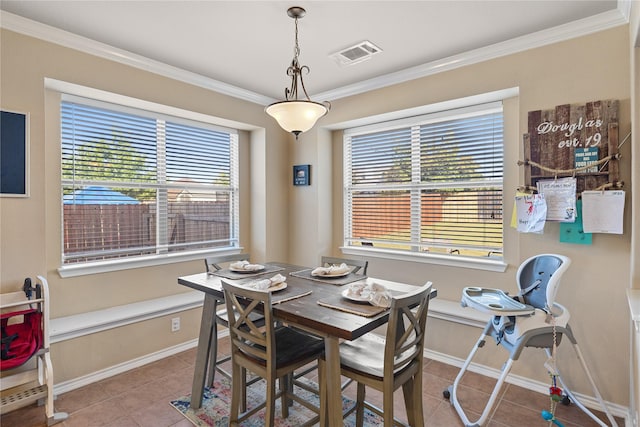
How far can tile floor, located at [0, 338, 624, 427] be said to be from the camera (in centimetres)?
222

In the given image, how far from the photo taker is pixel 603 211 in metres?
2.25

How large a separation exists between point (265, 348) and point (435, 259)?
6.55ft

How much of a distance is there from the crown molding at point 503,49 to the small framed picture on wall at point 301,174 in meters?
0.94

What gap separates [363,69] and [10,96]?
267 centimetres

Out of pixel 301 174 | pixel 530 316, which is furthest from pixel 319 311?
pixel 301 174

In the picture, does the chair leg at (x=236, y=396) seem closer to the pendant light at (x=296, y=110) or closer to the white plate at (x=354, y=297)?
the white plate at (x=354, y=297)

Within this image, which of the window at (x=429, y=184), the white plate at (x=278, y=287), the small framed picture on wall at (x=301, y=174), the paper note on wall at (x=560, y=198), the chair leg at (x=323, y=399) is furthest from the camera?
the small framed picture on wall at (x=301, y=174)

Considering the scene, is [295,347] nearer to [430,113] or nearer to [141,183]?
[141,183]

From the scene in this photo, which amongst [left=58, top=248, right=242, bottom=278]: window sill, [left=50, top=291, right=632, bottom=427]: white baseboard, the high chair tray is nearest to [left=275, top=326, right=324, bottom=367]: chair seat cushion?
the high chair tray

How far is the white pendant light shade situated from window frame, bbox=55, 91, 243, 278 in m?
1.57

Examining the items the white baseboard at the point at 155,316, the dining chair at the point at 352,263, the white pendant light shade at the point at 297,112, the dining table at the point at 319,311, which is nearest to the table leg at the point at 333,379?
the dining table at the point at 319,311

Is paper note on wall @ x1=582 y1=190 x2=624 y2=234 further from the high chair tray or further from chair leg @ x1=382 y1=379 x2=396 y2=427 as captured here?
chair leg @ x1=382 y1=379 x2=396 y2=427

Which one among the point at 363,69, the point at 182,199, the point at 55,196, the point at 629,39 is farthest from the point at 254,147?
the point at 629,39

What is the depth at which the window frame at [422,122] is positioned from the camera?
295 centimetres
